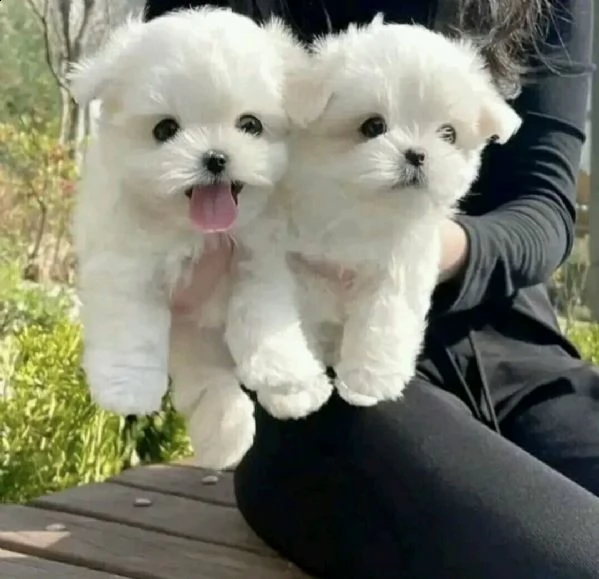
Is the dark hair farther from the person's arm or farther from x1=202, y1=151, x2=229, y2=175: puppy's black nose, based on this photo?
x1=202, y1=151, x2=229, y2=175: puppy's black nose

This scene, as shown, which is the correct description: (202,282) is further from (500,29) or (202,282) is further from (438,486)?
(500,29)

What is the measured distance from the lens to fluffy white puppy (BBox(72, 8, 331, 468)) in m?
1.24

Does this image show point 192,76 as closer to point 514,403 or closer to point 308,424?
point 308,424

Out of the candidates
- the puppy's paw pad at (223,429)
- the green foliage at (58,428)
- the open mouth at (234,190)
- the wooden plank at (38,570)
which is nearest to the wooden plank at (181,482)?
the green foliage at (58,428)

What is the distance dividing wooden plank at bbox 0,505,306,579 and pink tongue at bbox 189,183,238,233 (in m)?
0.69

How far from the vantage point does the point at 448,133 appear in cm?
133

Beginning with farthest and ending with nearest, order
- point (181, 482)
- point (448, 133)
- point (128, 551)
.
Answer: point (181, 482), point (128, 551), point (448, 133)

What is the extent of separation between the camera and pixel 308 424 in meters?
1.64

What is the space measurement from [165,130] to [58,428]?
4.57ft

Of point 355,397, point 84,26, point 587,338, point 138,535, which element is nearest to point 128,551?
point 138,535

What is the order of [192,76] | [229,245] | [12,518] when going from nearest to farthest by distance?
[192,76], [229,245], [12,518]

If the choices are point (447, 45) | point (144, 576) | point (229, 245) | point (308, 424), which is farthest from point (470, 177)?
point (144, 576)

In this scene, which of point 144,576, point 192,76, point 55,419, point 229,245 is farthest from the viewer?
point 55,419

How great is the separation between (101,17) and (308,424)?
1.63m
